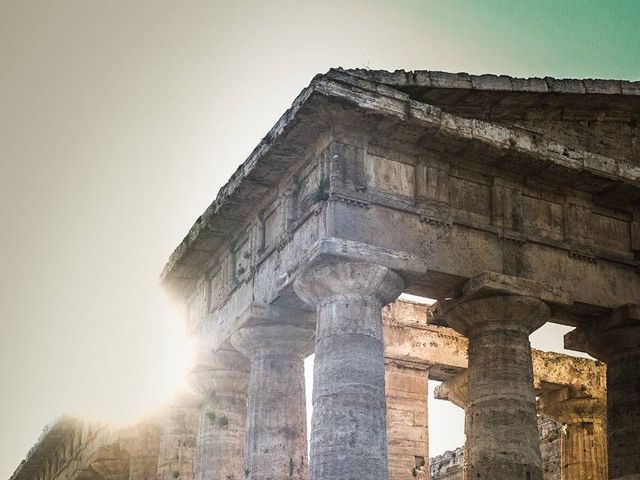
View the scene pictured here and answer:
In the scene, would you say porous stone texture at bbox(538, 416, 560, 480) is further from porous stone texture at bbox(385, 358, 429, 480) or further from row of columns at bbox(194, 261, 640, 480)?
row of columns at bbox(194, 261, 640, 480)

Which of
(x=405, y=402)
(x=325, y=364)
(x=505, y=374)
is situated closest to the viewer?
(x=325, y=364)

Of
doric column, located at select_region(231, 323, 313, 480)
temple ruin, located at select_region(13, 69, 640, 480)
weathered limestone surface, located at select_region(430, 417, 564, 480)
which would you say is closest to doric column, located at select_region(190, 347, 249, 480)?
temple ruin, located at select_region(13, 69, 640, 480)

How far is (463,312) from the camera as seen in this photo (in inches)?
633

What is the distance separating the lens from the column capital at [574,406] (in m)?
22.4

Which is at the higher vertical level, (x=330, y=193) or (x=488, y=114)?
(x=488, y=114)

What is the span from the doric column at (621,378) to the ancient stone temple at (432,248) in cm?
3

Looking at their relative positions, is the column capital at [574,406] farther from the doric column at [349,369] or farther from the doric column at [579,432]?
the doric column at [349,369]

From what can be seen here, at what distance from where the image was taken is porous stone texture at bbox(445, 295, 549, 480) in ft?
49.8

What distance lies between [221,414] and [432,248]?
5.83 m

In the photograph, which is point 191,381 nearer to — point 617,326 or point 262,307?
point 262,307

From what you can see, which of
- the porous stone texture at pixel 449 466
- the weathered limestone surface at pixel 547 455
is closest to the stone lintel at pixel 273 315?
the weathered limestone surface at pixel 547 455

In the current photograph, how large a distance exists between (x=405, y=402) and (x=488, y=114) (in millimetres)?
6566

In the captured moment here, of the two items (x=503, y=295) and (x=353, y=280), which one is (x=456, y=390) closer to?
(x=503, y=295)

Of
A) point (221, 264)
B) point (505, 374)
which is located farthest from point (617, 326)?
point (221, 264)
